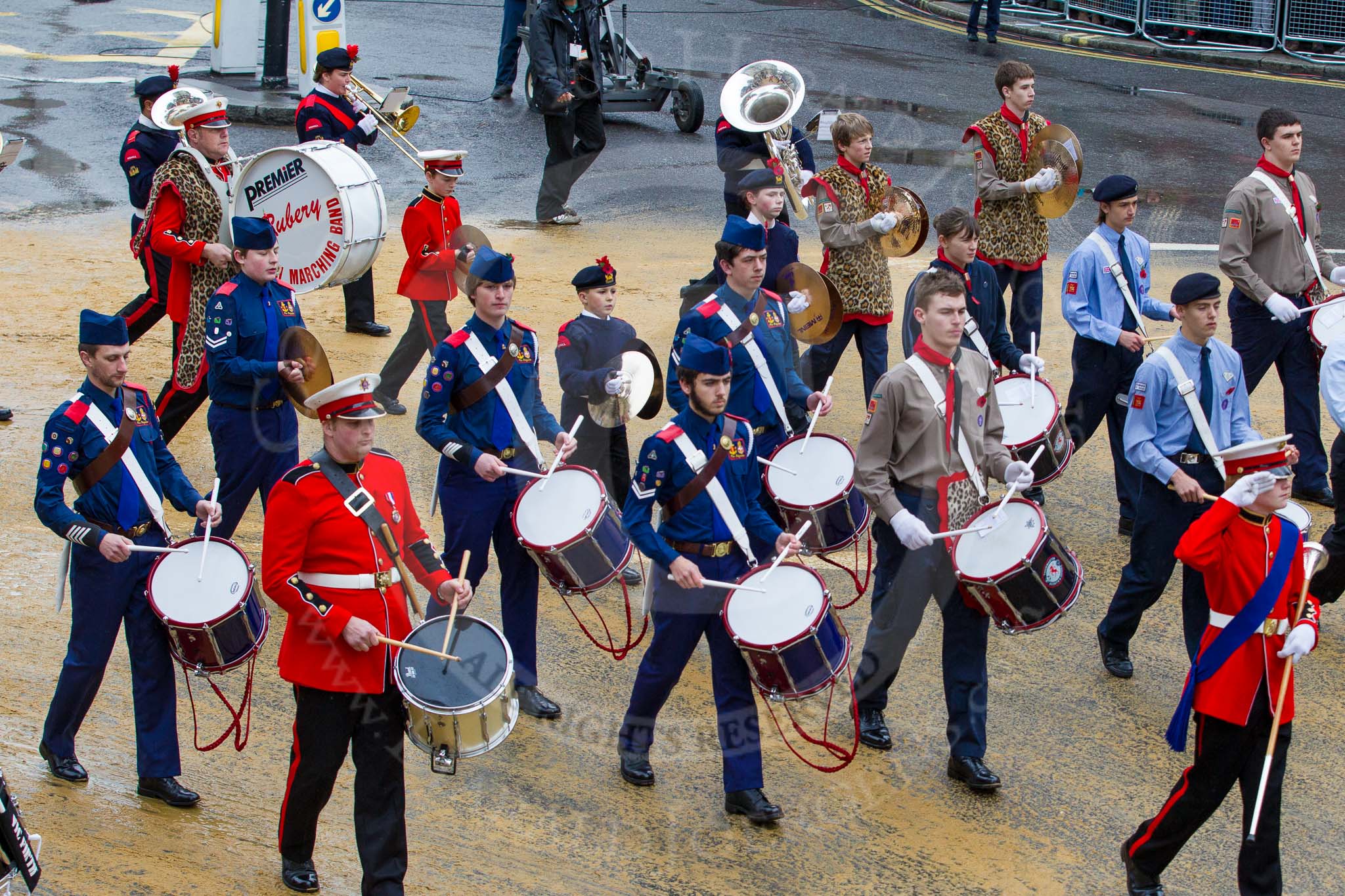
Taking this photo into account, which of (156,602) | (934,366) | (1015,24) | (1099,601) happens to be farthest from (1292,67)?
(156,602)

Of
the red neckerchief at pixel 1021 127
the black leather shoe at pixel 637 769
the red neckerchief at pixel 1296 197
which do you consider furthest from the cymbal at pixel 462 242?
the red neckerchief at pixel 1296 197

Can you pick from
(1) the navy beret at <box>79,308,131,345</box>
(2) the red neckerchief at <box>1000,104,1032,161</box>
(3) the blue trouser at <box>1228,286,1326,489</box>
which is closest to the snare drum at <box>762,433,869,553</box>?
(1) the navy beret at <box>79,308,131,345</box>

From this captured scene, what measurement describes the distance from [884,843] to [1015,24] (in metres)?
19.1

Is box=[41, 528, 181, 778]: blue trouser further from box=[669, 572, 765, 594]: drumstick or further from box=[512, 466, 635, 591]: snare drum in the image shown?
box=[669, 572, 765, 594]: drumstick

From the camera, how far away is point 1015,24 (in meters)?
22.6

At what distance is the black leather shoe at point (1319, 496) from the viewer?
8656mm

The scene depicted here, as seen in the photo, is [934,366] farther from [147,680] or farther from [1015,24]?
[1015,24]

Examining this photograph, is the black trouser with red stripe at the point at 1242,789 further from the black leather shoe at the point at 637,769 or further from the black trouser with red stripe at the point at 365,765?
the black trouser with red stripe at the point at 365,765

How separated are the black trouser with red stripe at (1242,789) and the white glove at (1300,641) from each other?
0.17 meters

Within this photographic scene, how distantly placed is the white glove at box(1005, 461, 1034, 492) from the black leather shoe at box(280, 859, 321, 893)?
2.94 m

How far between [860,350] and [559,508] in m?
3.29

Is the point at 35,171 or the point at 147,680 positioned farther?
the point at 35,171

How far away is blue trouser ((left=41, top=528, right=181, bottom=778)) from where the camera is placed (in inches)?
222

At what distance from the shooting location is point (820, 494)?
21.4 feet
